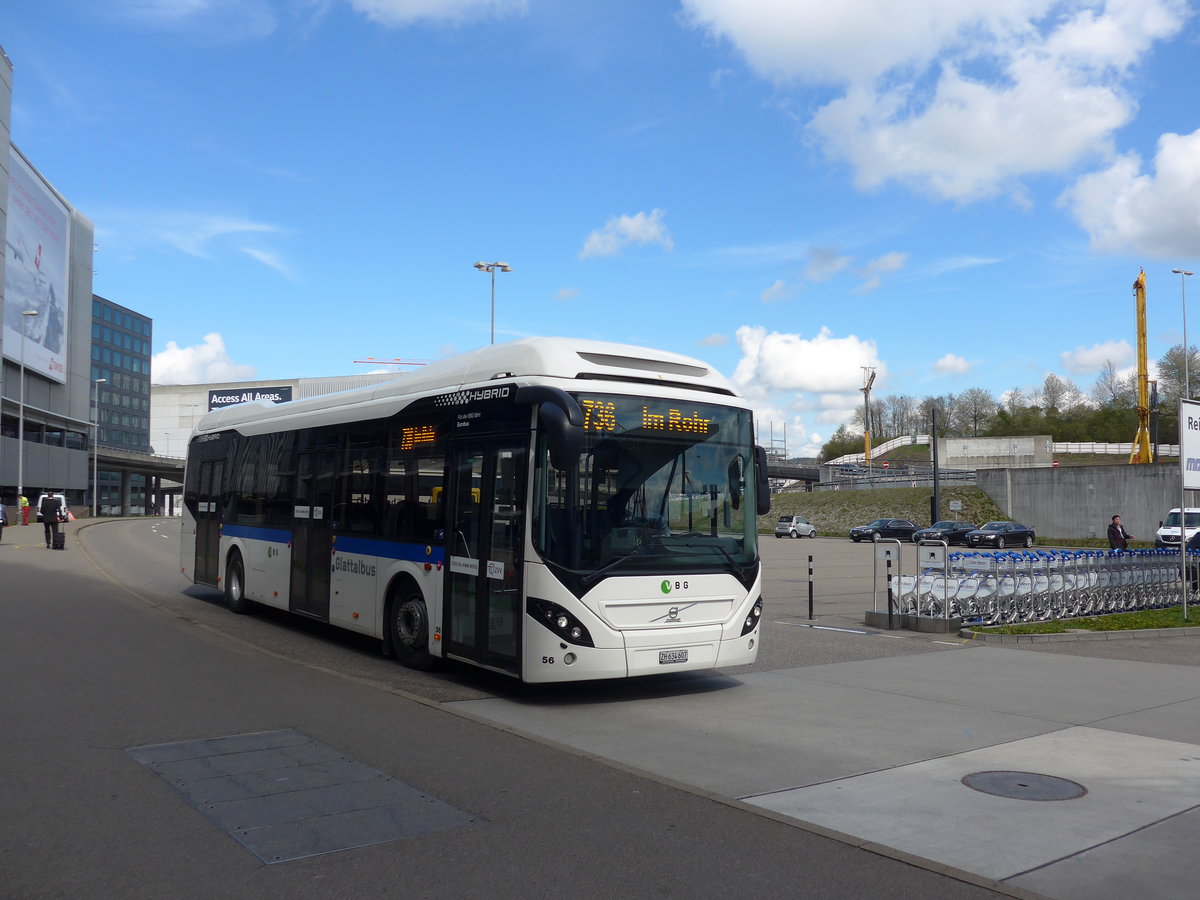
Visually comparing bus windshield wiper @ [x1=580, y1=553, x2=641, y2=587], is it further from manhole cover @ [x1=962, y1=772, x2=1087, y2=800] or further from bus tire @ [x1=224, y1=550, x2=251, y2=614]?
bus tire @ [x1=224, y1=550, x2=251, y2=614]

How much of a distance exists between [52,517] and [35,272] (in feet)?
135

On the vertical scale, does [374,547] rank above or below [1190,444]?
below

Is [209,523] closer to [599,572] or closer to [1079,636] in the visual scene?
[599,572]

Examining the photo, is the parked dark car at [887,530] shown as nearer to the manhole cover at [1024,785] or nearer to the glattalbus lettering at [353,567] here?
the glattalbus lettering at [353,567]

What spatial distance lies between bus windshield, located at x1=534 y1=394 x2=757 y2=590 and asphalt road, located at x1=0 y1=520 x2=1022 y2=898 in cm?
153

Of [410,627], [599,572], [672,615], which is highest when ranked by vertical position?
[599,572]

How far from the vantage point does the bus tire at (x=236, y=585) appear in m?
15.5

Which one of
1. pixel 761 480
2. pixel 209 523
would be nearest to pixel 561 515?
pixel 761 480

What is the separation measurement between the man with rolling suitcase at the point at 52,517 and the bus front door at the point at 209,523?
16.8 meters

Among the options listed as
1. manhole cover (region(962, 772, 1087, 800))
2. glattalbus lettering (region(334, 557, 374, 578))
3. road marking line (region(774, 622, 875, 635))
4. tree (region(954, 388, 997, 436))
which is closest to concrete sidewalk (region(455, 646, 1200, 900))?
manhole cover (region(962, 772, 1087, 800))

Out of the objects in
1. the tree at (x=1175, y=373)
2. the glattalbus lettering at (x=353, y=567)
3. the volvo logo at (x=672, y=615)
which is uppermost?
the tree at (x=1175, y=373)

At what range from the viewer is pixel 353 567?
1188cm

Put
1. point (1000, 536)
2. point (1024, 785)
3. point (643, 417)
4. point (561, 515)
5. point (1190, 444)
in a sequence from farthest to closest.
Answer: point (1000, 536) → point (1190, 444) → point (643, 417) → point (561, 515) → point (1024, 785)

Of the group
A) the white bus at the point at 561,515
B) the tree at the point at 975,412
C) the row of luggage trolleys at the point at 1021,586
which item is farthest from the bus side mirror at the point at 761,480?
the tree at the point at 975,412
